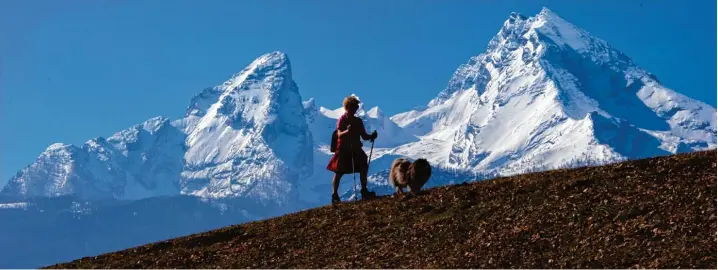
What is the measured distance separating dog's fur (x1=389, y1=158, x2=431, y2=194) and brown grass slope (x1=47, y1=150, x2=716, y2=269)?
0.48m

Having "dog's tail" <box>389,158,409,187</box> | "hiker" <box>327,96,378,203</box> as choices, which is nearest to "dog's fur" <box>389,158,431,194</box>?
"dog's tail" <box>389,158,409,187</box>

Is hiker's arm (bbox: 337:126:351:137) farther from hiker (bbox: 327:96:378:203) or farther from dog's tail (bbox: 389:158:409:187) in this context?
dog's tail (bbox: 389:158:409:187)

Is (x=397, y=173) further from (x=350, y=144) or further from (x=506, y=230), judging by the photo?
Result: (x=506, y=230)

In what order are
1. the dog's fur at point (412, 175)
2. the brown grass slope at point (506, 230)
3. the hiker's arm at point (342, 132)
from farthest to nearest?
1. the hiker's arm at point (342, 132)
2. the dog's fur at point (412, 175)
3. the brown grass slope at point (506, 230)

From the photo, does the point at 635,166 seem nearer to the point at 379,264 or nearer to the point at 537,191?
the point at 537,191

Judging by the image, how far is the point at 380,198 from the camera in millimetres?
31906

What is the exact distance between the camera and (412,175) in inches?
1229

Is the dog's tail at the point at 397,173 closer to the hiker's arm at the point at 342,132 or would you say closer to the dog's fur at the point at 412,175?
the dog's fur at the point at 412,175

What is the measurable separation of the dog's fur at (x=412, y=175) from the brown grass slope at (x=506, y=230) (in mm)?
476

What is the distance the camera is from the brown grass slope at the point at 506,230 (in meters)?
23.3

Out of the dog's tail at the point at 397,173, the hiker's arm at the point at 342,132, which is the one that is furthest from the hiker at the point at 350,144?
the dog's tail at the point at 397,173

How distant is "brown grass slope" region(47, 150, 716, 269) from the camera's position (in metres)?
23.3

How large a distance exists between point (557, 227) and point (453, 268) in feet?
10.2

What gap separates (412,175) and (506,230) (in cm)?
592
